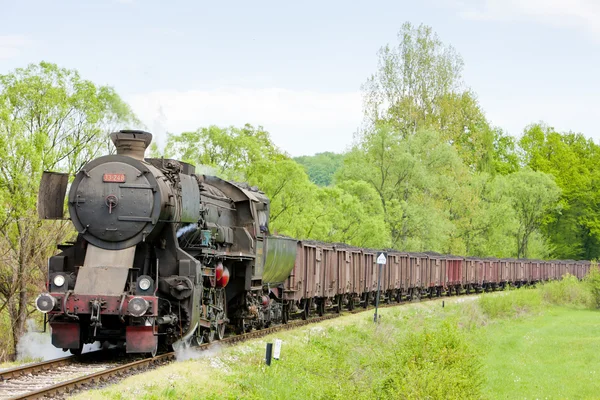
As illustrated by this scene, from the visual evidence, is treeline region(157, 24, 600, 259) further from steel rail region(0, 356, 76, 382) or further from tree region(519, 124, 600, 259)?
steel rail region(0, 356, 76, 382)

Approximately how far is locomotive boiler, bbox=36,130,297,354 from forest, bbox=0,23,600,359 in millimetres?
7177

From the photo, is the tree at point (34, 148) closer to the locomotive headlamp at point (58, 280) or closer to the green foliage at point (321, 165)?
the locomotive headlamp at point (58, 280)

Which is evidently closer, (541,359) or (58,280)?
(58,280)

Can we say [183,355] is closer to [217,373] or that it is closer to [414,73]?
[217,373]

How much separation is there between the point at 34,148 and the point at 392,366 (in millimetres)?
15533

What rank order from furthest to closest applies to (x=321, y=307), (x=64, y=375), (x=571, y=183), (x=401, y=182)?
(x=571, y=183)
(x=401, y=182)
(x=321, y=307)
(x=64, y=375)

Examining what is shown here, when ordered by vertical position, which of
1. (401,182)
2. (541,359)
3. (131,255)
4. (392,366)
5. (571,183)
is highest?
(571,183)

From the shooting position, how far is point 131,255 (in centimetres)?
1410

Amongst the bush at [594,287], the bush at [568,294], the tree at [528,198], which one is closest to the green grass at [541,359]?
the bush at [594,287]

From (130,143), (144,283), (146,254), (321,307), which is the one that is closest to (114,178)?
(130,143)

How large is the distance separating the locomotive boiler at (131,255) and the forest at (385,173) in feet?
23.5

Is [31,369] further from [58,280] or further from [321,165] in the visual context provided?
[321,165]

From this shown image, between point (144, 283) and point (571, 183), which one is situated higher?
point (571, 183)

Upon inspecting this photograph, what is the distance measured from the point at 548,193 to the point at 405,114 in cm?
1750
